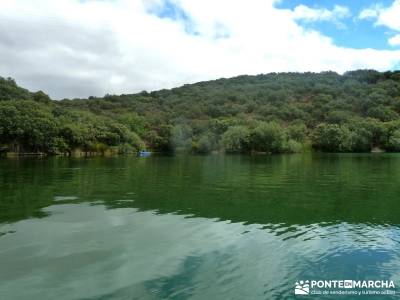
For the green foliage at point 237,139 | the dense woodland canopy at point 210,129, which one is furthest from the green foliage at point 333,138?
the green foliage at point 237,139

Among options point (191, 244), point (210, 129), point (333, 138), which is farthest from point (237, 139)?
point (191, 244)

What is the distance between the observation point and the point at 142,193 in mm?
31109

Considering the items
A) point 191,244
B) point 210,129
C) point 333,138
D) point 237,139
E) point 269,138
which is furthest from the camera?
point 210,129

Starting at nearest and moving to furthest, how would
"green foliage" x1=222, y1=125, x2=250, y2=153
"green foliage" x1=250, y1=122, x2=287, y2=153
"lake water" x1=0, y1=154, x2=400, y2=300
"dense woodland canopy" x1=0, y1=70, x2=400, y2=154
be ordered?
1. "lake water" x1=0, y1=154, x2=400, y2=300
2. "dense woodland canopy" x1=0, y1=70, x2=400, y2=154
3. "green foliage" x1=250, y1=122, x2=287, y2=153
4. "green foliage" x1=222, y1=125, x2=250, y2=153

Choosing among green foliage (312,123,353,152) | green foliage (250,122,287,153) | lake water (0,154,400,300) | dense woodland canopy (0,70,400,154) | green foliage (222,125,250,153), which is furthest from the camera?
green foliage (222,125,250,153)

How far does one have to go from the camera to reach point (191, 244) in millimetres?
16156

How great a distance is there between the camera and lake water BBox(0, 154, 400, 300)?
1173cm

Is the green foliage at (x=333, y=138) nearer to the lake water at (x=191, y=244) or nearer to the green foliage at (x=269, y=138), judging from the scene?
the green foliage at (x=269, y=138)

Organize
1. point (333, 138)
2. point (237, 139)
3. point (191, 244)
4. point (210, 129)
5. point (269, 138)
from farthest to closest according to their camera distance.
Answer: point (210, 129)
point (333, 138)
point (237, 139)
point (269, 138)
point (191, 244)

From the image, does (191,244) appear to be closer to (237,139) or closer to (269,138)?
(269,138)

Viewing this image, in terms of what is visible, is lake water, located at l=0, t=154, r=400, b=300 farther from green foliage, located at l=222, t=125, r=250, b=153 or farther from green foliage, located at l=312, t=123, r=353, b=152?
green foliage, located at l=312, t=123, r=353, b=152

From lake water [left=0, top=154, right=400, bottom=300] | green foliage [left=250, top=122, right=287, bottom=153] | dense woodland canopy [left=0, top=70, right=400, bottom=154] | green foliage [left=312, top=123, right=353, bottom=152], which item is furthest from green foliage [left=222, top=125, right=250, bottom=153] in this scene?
lake water [left=0, top=154, right=400, bottom=300]

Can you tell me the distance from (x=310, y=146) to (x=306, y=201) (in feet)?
439

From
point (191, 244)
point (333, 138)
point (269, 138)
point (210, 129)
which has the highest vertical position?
point (210, 129)
